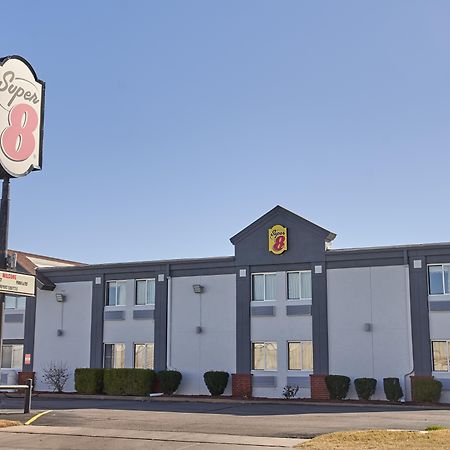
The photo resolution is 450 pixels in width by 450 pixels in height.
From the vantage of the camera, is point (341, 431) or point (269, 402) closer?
point (341, 431)

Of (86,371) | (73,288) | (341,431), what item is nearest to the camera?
(341,431)

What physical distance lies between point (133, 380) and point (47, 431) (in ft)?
49.5

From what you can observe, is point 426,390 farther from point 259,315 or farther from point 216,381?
point 216,381

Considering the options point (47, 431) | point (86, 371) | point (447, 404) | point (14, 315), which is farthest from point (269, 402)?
point (14, 315)

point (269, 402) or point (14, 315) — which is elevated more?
point (14, 315)

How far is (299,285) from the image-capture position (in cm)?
3216

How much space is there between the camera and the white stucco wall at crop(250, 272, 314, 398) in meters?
31.4

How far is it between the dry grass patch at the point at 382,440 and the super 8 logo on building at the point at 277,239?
16019 mm

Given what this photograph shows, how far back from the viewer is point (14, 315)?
3788 centimetres

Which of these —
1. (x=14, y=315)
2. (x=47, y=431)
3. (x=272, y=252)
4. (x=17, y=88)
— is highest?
(x=17, y=88)

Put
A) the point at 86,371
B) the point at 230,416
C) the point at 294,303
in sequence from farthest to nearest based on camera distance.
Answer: the point at 86,371 < the point at 294,303 < the point at 230,416

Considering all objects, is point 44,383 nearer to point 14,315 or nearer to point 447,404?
point 14,315

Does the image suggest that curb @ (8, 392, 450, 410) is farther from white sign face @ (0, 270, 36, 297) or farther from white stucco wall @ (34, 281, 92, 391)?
white sign face @ (0, 270, 36, 297)

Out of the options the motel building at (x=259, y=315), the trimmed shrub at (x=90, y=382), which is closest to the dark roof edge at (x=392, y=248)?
the motel building at (x=259, y=315)
